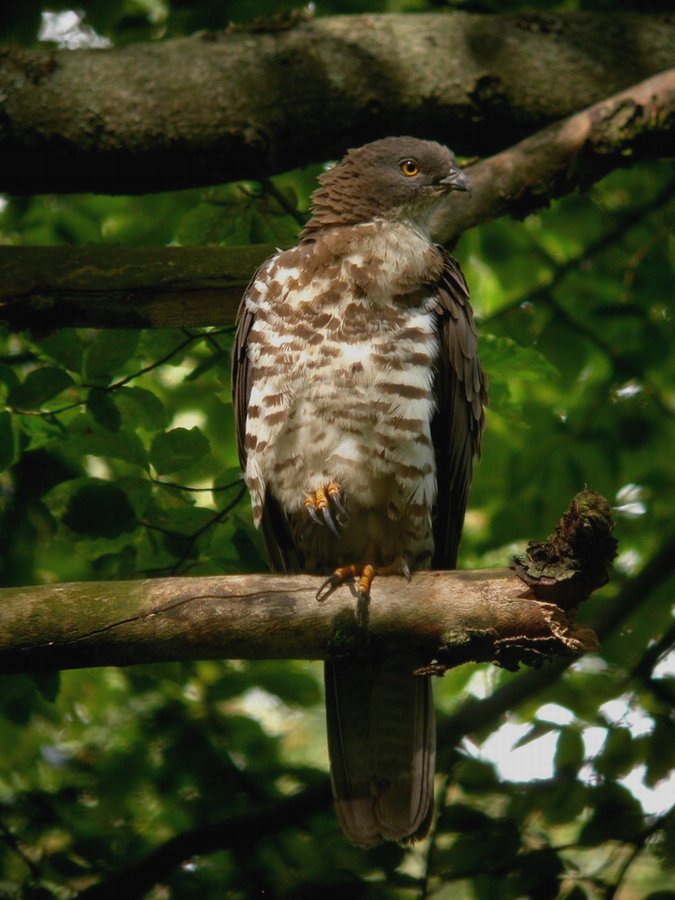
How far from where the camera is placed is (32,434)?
14.5 feet

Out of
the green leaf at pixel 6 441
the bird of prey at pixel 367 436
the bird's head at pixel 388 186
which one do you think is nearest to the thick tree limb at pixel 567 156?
the bird's head at pixel 388 186

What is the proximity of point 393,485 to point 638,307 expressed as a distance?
268 centimetres

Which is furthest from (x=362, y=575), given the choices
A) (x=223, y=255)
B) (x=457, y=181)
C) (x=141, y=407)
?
(x=457, y=181)

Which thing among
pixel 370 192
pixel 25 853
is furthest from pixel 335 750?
pixel 370 192

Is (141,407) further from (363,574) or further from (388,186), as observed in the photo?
(388,186)

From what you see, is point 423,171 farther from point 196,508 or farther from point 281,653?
point 281,653

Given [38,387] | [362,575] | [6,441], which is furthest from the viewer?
[38,387]

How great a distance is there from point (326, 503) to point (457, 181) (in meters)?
1.54

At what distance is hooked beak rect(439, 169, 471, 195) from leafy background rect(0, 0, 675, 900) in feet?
2.12

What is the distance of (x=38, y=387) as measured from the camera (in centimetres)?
428

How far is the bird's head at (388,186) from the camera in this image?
4.85 metres

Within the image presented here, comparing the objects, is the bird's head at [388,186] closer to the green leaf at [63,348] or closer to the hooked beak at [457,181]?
the hooked beak at [457,181]

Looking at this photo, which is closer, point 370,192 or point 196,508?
point 196,508

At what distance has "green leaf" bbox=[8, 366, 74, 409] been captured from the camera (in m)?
4.27
